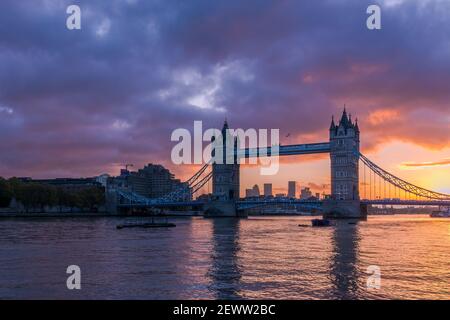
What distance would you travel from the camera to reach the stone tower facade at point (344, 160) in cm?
13262

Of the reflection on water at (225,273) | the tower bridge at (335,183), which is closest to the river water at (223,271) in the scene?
the reflection on water at (225,273)

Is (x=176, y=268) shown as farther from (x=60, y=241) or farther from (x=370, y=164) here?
(x=370, y=164)

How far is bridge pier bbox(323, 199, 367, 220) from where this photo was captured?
123 meters

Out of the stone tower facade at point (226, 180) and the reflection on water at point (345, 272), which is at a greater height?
the stone tower facade at point (226, 180)

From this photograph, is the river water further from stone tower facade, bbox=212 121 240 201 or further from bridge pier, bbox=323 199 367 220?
stone tower facade, bbox=212 121 240 201

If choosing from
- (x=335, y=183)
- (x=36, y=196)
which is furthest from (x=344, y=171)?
(x=36, y=196)

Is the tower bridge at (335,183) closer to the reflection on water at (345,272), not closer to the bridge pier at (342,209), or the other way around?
the bridge pier at (342,209)

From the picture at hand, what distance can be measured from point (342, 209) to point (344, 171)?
1443 cm

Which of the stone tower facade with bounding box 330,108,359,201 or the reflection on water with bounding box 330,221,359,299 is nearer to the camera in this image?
the reflection on water with bounding box 330,221,359,299

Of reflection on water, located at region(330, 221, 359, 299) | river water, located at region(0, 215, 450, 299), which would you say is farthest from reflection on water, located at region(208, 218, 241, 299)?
reflection on water, located at region(330, 221, 359, 299)

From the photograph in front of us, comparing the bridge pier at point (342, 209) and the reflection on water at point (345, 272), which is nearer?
the reflection on water at point (345, 272)

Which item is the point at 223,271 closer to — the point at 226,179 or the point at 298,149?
the point at 298,149
